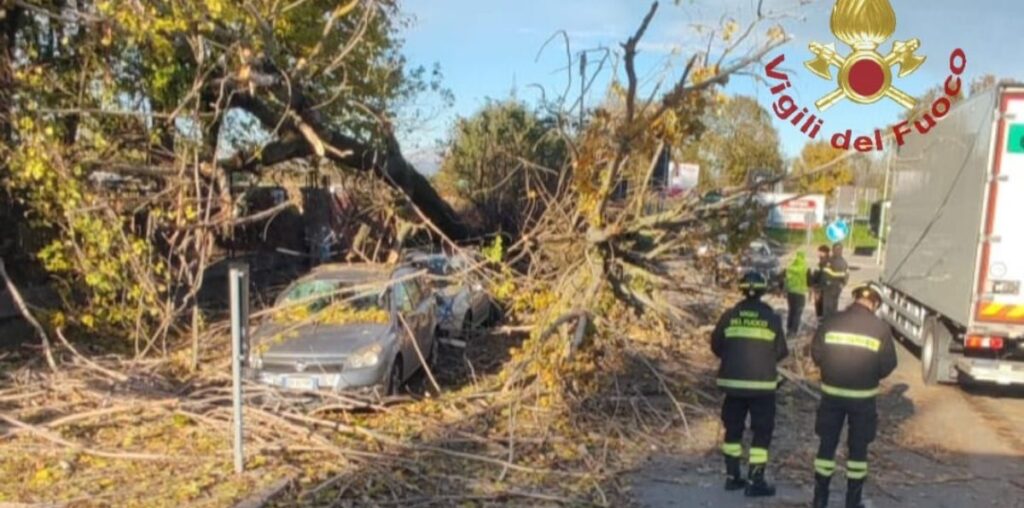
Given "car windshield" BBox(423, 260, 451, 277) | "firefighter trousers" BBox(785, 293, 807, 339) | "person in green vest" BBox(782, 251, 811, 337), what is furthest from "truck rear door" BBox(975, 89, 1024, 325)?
"car windshield" BBox(423, 260, 451, 277)

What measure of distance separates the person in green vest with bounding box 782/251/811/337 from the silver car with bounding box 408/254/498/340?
5177 mm

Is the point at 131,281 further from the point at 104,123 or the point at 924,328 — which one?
the point at 924,328

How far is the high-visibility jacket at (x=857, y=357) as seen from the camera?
20.1ft

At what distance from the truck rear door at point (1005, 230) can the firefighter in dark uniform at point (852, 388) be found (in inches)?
181

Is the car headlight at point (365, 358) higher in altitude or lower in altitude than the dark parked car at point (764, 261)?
lower

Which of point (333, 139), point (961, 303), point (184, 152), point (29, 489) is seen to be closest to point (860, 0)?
point (961, 303)

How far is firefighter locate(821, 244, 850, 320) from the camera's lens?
1505 centimetres

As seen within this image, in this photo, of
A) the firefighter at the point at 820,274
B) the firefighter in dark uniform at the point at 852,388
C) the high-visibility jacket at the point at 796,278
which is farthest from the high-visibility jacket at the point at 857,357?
the firefighter at the point at 820,274

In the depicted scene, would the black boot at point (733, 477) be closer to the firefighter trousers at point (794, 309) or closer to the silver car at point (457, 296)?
the silver car at point (457, 296)

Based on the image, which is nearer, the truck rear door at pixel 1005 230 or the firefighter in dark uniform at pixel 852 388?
the firefighter in dark uniform at pixel 852 388

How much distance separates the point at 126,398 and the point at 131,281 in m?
2.15

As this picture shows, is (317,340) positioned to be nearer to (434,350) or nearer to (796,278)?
(434,350)

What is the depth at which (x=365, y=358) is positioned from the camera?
Result: 871 centimetres

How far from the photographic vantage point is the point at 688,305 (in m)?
9.53
